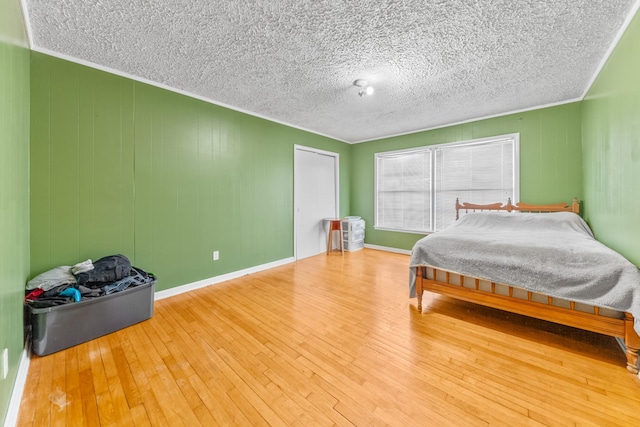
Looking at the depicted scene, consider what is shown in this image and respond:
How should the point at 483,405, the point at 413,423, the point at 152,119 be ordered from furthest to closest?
the point at 152,119
the point at 483,405
the point at 413,423

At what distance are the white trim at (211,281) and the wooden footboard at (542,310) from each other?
234cm

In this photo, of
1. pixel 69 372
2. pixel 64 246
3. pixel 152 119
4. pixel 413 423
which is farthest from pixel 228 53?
pixel 413 423

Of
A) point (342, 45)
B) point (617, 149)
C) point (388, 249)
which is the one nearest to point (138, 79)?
point (342, 45)

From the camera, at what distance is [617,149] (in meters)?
2.12

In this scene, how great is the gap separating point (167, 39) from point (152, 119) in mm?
1007

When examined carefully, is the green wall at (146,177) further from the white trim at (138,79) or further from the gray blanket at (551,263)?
the gray blanket at (551,263)

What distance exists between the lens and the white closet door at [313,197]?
15.0 feet

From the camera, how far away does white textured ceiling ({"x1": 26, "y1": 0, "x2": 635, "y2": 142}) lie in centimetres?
172

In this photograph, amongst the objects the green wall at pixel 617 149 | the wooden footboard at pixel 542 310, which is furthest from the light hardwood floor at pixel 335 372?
the green wall at pixel 617 149

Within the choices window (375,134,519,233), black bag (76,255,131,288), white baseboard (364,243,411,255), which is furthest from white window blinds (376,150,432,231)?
black bag (76,255,131,288)

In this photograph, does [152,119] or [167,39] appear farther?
[152,119]

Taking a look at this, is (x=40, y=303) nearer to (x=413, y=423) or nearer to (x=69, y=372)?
(x=69, y=372)

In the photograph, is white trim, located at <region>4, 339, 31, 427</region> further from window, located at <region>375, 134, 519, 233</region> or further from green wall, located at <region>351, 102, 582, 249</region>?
green wall, located at <region>351, 102, 582, 249</region>

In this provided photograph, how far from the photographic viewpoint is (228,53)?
2.25 metres
